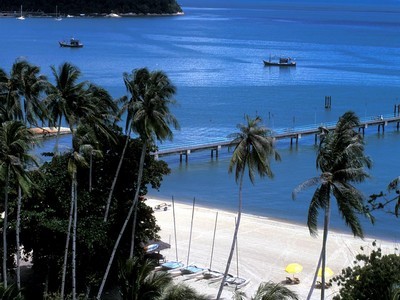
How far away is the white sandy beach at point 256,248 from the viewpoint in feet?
135

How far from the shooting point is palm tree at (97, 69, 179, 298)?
33156 millimetres

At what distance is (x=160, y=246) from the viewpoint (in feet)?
138

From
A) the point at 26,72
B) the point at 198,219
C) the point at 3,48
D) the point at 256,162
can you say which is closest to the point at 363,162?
the point at 256,162

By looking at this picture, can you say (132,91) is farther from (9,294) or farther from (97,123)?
(9,294)

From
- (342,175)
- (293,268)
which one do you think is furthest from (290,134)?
(342,175)

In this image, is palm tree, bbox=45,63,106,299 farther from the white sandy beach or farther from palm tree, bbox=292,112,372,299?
palm tree, bbox=292,112,372,299

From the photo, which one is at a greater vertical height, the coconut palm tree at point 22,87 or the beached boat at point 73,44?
the coconut palm tree at point 22,87

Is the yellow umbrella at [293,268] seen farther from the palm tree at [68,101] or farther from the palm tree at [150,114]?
the palm tree at [68,101]

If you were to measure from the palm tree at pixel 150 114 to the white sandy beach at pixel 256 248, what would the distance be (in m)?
7.81

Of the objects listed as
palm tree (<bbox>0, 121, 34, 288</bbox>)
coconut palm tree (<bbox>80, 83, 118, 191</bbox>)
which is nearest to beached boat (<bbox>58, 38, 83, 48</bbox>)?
coconut palm tree (<bbox>80, 83, 118, 191</bbox>)

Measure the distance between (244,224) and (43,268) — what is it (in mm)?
21070

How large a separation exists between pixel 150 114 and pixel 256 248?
16337 mm

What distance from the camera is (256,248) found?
46562 mm

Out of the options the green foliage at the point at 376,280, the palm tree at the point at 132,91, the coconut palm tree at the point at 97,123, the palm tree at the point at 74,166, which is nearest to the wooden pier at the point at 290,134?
the coconut palm tree at the point at 97,123
